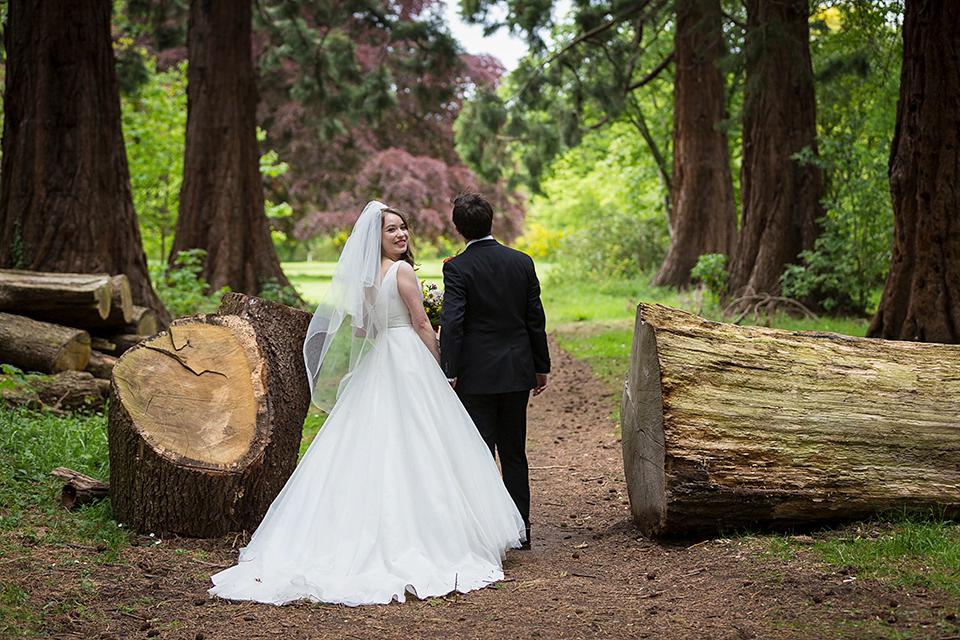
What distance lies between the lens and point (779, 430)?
4.80 m

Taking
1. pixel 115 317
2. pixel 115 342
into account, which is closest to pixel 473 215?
pixel 115 317

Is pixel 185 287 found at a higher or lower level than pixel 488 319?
lower

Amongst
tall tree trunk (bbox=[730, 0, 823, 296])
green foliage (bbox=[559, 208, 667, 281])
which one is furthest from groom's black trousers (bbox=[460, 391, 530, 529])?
green foliage (bbox=[559, 208, 667, 281])

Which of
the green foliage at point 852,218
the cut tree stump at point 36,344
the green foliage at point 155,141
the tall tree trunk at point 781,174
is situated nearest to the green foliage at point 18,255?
the cut tree stump at point 36,344

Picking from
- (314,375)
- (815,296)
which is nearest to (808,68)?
(815,296)

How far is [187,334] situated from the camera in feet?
18.4

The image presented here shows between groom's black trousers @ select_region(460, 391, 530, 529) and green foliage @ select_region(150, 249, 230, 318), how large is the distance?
287 inches

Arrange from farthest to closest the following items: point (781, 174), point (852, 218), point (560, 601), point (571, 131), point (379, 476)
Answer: point (571, 131) → point (781, 174) → point (852, 218) → point (379, 476) → point (560, 601)

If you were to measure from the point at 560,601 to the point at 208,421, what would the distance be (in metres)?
2.49

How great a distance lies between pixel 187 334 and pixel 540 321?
2374mm

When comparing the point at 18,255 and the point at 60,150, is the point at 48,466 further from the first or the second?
the point at 60,150

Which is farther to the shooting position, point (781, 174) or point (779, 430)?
point (781, 174)

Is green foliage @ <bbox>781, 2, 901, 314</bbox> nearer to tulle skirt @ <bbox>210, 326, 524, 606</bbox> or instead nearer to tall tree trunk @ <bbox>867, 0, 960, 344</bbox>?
tall tree trunk @ <bbox>867, 0, 960, 344</bbox>

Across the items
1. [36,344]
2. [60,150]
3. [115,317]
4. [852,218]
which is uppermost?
[60,150]
